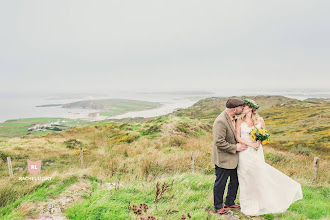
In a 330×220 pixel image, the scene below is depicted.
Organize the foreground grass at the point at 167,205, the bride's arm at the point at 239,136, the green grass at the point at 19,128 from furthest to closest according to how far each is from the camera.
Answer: the green grass at the point at 19,128 < the bride's arm at the point at 239,136 < the foreground grass at the point at 167,205

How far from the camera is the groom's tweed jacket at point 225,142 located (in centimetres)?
334

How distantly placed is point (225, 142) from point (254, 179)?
962mm

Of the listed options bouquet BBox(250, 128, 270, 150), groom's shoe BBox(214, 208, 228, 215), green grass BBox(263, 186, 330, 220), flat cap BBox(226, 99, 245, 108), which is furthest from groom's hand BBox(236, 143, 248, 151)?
green grass BBox(263, 186, 330, 220)

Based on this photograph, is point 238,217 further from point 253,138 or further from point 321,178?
point 321,178

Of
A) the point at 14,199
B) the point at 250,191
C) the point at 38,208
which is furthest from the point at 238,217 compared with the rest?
the point at 14,199

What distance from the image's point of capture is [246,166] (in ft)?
11.5

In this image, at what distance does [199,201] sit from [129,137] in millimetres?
14238

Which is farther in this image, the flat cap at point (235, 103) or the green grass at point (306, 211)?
the green grass at point (306, 211)

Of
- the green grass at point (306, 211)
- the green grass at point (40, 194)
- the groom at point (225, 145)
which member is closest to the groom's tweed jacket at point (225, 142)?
the groom at point (225, 145)

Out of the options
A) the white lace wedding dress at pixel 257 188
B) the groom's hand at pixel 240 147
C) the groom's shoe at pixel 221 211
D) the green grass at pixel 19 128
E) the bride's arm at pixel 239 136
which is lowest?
the green grass at pixel 19 128

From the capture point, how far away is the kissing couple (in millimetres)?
3425

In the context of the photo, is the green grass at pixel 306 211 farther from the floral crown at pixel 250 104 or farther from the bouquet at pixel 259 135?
the floral crown at pixel 250 104

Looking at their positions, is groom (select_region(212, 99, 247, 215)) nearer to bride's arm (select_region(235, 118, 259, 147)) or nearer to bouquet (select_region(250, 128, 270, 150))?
bride's arm (select_region(235, 118, 259, 147))

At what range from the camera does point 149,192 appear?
13.3 ft
